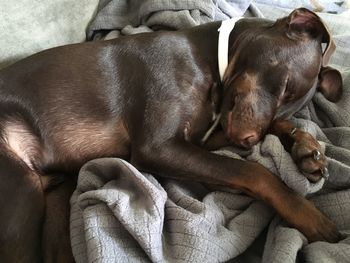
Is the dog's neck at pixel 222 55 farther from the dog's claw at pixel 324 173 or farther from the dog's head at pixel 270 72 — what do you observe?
the dog's claw at pixel 324 173

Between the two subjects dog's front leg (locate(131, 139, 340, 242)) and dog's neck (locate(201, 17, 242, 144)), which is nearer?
dog's front leg (locate(131, 139, 340, 242))

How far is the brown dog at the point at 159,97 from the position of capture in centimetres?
188

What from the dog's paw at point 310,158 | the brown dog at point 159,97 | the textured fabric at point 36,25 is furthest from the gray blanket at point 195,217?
the textured fabric at point 36,25

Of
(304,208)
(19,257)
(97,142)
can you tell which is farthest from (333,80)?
(19,257)

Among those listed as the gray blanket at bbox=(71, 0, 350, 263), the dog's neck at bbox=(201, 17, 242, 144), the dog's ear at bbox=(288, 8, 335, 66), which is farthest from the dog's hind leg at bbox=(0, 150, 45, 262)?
the dog's ear at bbox=(288, 8, 335, 66)

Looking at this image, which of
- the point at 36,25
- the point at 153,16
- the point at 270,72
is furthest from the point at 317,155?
the point at 36,25

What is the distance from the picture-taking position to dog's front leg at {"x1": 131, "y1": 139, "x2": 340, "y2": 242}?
1578 mm

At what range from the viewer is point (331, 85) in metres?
2.18

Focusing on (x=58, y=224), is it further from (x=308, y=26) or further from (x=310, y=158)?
(x=308, y=26)

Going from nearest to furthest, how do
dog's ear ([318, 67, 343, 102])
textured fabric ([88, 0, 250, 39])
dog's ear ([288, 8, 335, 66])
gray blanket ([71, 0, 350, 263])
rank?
gray blanket ([71, 0, 350, 263]) → dog's ear ([288, 8, 335, 66]) → dog's ear ([318, 67, 343, 102]) → textured fabric ([88, 0, 250, 39])

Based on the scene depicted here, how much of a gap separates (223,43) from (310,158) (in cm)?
64

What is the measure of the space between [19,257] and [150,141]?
0.62 m

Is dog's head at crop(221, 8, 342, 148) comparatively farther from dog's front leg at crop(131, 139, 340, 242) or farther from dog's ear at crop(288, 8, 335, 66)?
dog's front leg at crop(131, 139, 340, 242)

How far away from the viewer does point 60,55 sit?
2.05 m
